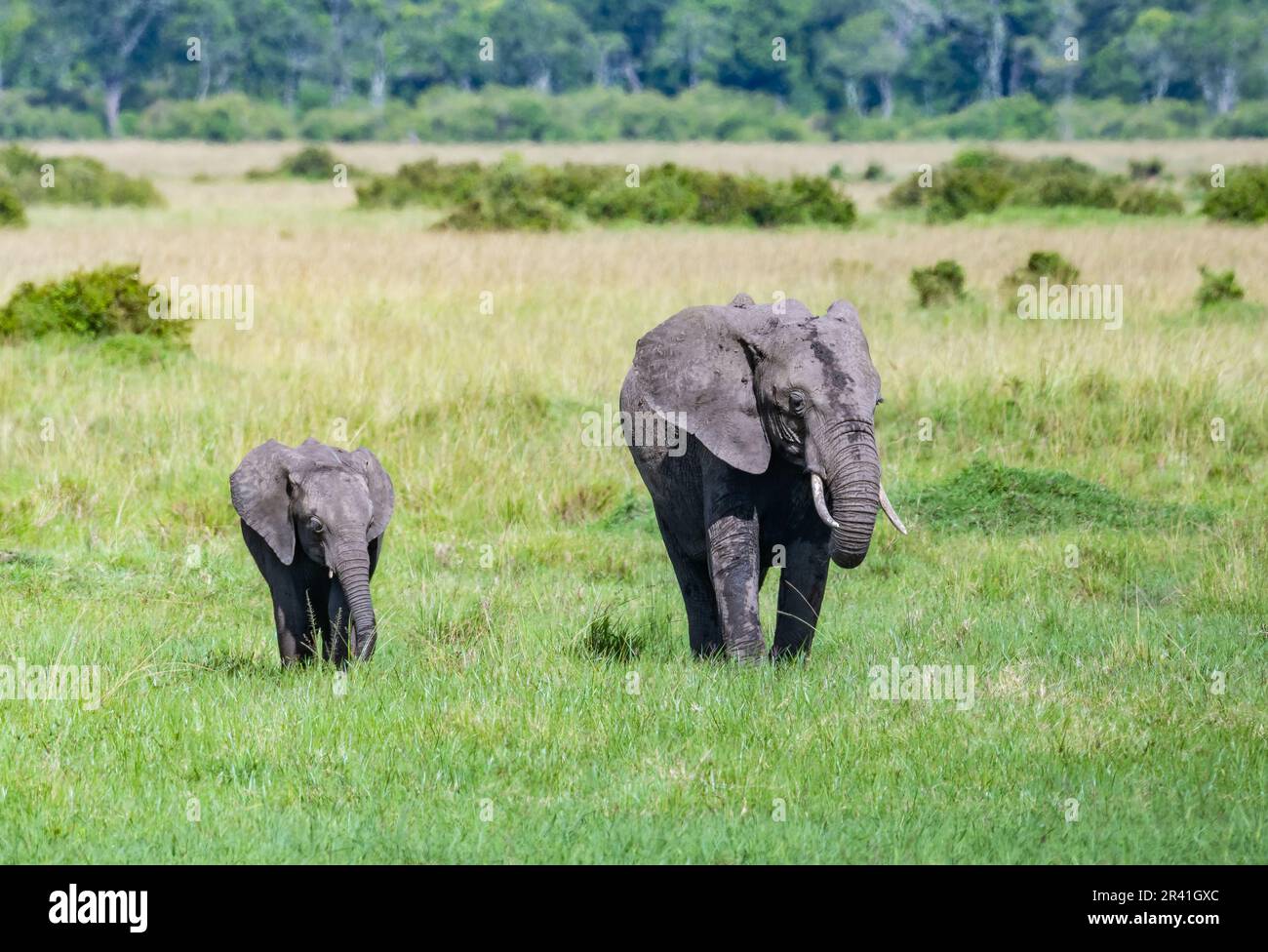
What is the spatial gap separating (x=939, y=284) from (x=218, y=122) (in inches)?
2675

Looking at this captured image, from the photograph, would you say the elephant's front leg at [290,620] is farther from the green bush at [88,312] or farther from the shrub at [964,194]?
the shrub at [964,194]

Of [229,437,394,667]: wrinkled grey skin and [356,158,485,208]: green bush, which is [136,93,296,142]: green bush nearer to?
[356,158,485,208]: green bush

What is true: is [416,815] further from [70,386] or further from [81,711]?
[70,386]

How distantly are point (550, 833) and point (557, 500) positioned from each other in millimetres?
6882

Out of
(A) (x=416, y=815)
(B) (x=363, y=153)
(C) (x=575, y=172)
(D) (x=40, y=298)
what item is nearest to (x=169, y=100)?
(B) (x=363, y=153)

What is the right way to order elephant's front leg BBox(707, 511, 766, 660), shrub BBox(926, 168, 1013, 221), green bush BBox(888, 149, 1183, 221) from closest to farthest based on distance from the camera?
elephant's front leg BBox(707, 511, 766, 660)
green bush BBox(888, 149, 1183, 221)
shrub BBox(926, 168, 1013, 221)

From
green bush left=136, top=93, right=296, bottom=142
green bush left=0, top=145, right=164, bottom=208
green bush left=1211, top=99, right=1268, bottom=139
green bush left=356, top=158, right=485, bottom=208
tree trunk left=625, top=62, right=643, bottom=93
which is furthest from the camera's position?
tree trunk left=625, top=62, right=643, bottom=93

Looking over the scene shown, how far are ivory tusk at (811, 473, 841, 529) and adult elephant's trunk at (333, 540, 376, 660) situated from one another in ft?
6.90

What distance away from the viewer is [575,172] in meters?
40.7

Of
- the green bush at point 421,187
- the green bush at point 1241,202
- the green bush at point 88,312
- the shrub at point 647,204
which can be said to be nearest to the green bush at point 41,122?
the green bush at point 421,187

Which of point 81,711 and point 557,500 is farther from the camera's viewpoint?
point 557,500

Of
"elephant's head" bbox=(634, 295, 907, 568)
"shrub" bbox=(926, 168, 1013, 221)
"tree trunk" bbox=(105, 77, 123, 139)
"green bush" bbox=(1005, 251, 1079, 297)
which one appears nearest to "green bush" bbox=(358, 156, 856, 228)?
"shrub" bbox=(926, 168, 1013, 221)

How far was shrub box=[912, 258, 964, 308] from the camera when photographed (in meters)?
21.6

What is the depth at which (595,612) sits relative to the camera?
965 cm
